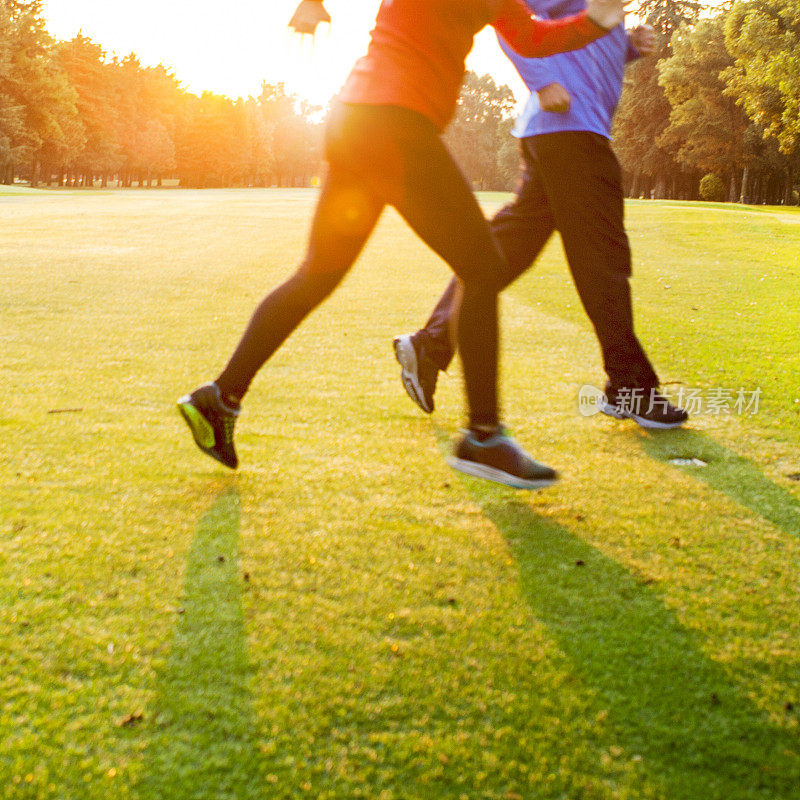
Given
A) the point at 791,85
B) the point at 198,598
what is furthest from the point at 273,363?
the point at 791,85

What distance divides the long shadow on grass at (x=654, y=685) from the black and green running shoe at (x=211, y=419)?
1.12 m

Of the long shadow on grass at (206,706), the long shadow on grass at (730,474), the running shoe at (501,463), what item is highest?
the running shoe at (501,463)

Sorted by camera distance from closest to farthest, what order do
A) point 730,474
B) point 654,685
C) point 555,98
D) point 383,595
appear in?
point 654,685 → point 383,595 → point 730,474 → point 555,98

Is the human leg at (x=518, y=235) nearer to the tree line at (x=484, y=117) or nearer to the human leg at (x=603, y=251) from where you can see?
the human leg at (x=603, y=251)

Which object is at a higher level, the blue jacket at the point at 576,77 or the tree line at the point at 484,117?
the tree line at the point at 484,117

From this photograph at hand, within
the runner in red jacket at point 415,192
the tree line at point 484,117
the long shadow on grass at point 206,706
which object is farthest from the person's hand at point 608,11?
the tree line at point 484,117

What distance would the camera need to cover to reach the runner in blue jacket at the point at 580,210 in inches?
150

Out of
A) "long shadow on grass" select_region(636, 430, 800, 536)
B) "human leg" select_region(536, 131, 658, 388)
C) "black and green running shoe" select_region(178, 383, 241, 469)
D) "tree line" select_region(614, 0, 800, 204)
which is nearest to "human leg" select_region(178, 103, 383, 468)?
"black and green running shoe" select_region(178, 383, 241, 469)

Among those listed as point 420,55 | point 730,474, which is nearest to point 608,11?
point 420,55

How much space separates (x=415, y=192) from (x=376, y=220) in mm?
192

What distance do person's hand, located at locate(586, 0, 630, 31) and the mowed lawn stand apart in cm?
160

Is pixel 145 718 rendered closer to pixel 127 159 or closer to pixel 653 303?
pixel 653 303

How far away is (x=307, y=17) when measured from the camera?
107 inches

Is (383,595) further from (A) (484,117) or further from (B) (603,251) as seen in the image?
(A) (484,117)
